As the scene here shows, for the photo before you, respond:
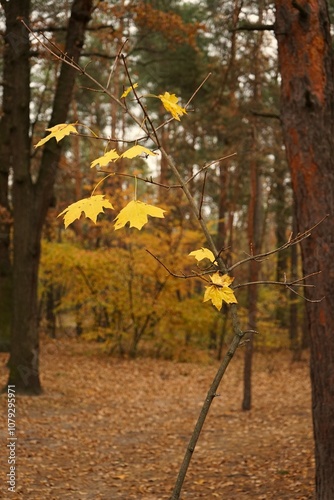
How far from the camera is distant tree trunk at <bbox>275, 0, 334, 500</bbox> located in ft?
15.4

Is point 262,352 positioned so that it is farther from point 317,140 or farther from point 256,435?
point 317,140

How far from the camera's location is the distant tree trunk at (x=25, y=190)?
9.09 meters

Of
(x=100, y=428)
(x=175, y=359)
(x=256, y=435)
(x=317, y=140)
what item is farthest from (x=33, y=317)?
(x=175, y=359)

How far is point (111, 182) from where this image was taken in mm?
17703

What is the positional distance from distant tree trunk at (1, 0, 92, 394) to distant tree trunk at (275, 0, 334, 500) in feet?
16.4

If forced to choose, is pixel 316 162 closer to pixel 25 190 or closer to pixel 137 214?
pixel 137 214

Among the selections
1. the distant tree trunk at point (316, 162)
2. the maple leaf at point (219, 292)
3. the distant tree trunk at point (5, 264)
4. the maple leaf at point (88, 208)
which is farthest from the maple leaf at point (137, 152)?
the distant tree trunk at point (5, 264)

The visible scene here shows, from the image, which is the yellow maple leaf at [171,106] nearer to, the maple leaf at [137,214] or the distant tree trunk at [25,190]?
the maple leaf at [137,214]

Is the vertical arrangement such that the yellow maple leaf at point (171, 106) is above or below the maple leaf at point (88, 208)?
above

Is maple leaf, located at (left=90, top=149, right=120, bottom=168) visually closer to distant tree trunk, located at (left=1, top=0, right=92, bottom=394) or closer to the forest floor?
the forest floor

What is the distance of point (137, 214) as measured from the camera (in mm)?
1901

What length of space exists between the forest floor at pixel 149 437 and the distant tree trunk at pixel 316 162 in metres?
1.22

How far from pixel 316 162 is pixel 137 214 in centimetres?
318

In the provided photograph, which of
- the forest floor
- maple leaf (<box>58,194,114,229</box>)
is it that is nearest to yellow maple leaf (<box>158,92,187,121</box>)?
maple leaf (<box>58,194,114,229</box>)
